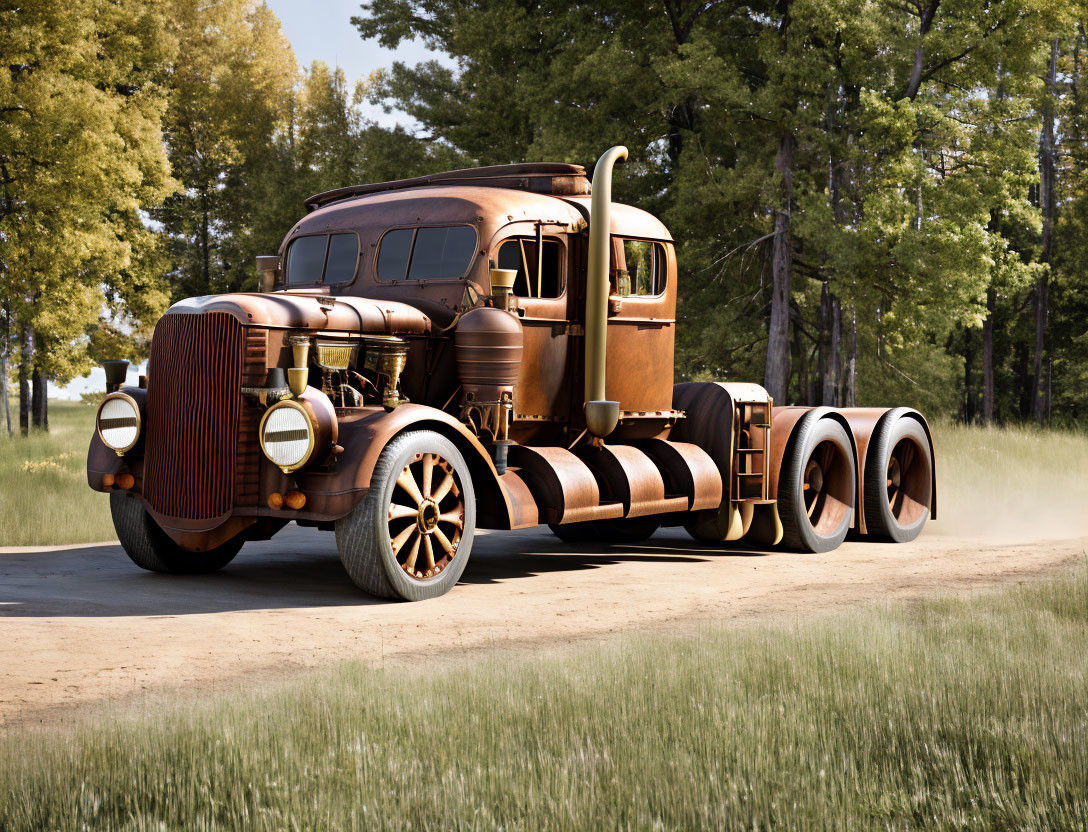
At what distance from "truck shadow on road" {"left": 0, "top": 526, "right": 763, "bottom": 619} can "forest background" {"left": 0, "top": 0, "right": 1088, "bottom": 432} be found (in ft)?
34.0

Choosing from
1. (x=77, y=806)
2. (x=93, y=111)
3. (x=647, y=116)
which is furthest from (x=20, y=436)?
(x=77, y=806)

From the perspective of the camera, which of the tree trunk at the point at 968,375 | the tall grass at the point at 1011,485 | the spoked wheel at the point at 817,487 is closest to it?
the spoked wheel at the point at 817,487

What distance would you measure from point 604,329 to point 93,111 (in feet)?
42.2

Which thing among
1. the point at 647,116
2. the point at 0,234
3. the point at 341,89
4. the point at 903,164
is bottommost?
the point at 0,234

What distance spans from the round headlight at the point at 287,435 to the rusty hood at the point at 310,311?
669 mm

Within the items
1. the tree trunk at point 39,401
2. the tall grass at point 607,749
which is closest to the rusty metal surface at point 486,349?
the tall grass at point 607,749

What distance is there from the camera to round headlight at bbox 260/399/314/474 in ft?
25.7

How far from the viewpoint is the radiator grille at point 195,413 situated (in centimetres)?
820

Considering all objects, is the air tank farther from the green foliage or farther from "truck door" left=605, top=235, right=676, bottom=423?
the green foliage

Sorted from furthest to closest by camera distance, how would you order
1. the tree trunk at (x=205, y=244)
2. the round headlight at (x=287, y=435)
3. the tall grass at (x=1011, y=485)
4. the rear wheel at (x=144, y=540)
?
the tree trunk at (x=205, y=244) < the tall grass at (x=1011, y=485) < the rear wheel at (x=144, y=540) < the round headlight at (x=287, y=435)

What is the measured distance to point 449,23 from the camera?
113 feet

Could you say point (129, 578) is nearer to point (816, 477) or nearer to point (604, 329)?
point (604, 329)

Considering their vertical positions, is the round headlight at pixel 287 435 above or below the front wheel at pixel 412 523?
above

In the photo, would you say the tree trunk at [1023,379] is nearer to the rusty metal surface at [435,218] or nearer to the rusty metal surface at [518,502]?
the rusty metal surface at [435,218]
